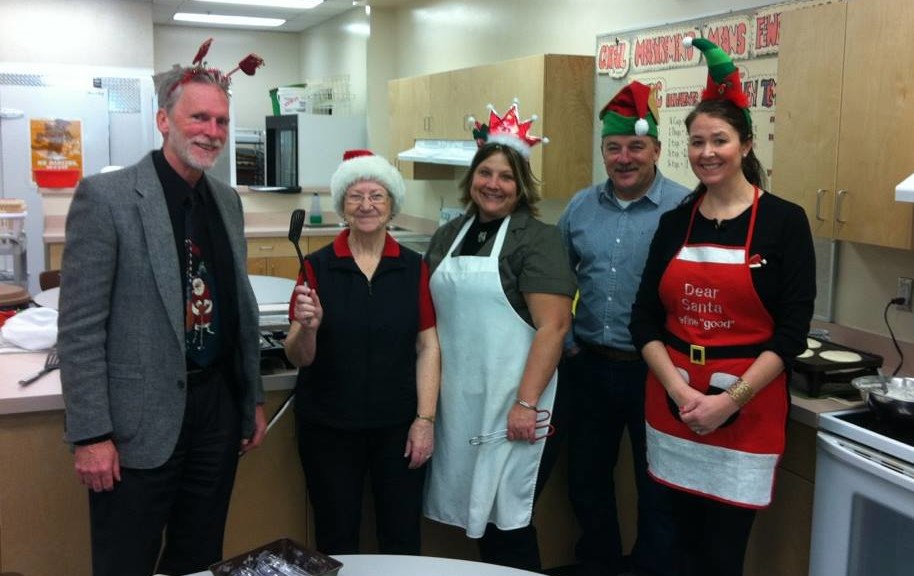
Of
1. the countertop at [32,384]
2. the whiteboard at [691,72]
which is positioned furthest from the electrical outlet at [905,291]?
the countertop at [32,384]

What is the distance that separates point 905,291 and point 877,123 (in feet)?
2.06

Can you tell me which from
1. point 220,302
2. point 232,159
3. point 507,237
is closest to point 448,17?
point 232,159

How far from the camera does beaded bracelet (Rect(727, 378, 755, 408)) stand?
1871 millimetres

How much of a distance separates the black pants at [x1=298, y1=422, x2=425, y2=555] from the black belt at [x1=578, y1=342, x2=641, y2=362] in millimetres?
613

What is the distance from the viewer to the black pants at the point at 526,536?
225cm

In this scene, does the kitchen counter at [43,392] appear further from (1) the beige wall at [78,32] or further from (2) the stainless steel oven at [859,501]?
(1) the beige wall at [78,32]

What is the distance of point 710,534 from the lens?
80.3 inches

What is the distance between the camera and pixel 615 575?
255 cm

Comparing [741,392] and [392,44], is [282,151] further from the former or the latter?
[741,392]

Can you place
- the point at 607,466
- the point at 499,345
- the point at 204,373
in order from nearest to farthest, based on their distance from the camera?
the point at 204,373 < the point at 499,345 < the point at 607,466

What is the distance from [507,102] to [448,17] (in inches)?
69.6

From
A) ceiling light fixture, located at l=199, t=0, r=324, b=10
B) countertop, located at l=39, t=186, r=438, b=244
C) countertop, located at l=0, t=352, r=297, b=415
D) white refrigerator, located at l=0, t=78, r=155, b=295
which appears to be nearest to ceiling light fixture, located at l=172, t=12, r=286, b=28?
ceiling light fixture, located at l=199, t=0, r=324, b=10

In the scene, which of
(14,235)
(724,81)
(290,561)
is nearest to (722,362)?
(724,81)

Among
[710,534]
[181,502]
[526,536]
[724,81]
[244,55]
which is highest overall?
[244,55]
